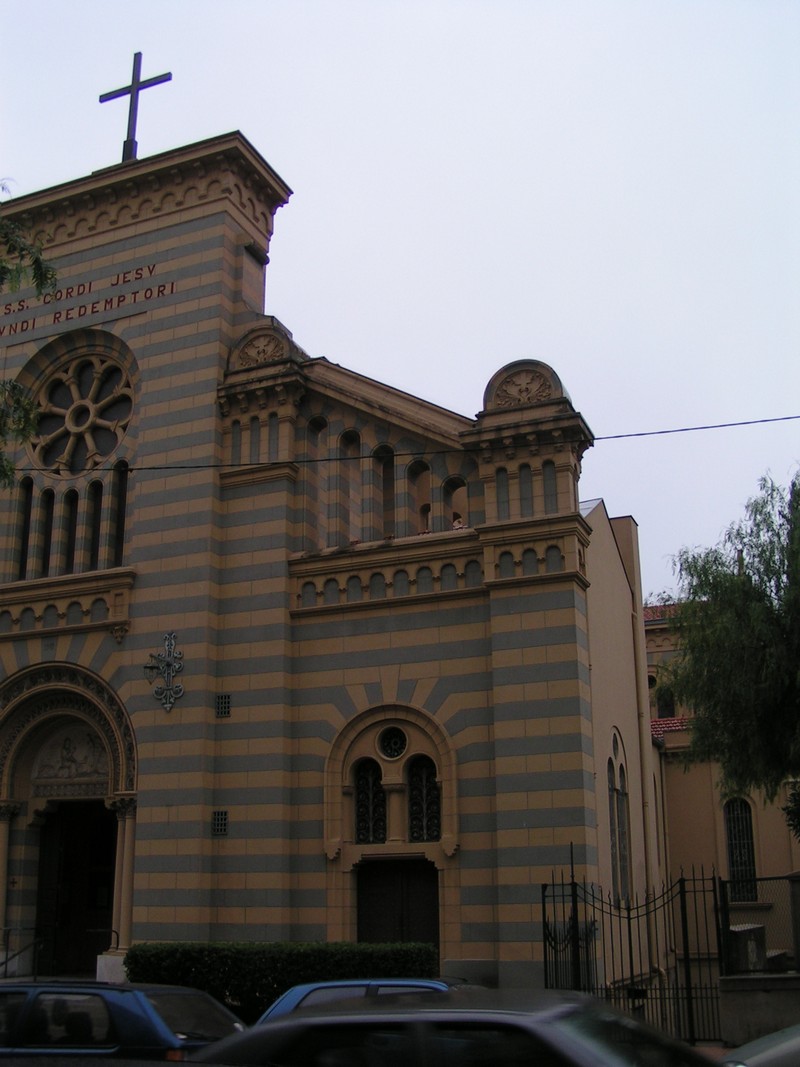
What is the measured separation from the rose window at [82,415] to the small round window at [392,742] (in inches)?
339

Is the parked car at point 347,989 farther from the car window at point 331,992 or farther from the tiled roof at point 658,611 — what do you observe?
the tiled roof at point 658,611

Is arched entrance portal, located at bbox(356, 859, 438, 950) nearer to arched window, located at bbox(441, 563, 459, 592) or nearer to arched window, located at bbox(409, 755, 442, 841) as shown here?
arched window, located at bbox(409, 755, 442, 841)

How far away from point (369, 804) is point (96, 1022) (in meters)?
11.1

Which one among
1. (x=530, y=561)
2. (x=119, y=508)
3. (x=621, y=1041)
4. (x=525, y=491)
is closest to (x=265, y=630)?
(x=119, y=508)

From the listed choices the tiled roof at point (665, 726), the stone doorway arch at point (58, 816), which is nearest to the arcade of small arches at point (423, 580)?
the stone doorway arch at point (58, 816)

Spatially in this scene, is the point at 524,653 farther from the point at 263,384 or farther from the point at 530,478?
the point at 263,384

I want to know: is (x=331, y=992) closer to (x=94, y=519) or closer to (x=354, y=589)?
(x=354, y=589)

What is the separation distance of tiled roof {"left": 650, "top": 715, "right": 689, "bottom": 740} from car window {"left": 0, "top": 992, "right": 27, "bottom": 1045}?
80.8 feet

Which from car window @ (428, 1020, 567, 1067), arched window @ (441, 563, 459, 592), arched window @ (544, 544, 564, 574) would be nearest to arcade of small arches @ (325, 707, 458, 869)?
arched window @ (441, 563, 459, 592)

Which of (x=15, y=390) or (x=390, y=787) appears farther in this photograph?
(x=390, y=787)

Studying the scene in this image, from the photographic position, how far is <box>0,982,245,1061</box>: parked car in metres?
9.36

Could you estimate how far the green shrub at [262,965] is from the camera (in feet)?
57.5

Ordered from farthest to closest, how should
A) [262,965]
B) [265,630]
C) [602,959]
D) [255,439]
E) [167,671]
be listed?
[255,439] < [167,671] < [265,630] < [602,959] < [262,965]

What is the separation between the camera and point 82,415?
25.1 meters
